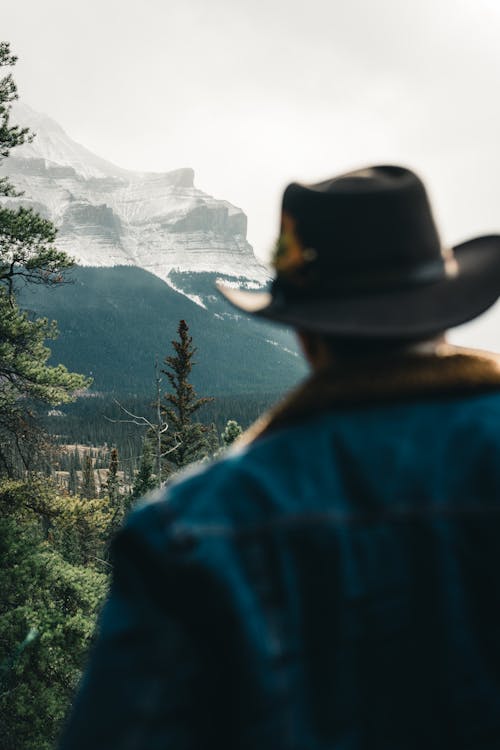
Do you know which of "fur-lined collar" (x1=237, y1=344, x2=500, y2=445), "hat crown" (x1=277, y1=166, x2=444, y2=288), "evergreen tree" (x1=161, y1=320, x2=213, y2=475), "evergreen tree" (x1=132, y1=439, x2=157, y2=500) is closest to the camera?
"fur-lined collar" (x1=237, y1=344, x2=500, y2=445)

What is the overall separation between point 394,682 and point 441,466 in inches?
17.6

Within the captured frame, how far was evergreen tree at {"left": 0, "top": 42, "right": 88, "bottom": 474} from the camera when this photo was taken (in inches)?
520

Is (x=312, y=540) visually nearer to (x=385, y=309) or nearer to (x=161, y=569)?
(x=161, y=569)

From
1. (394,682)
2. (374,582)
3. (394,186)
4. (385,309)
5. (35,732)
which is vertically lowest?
(35,732)

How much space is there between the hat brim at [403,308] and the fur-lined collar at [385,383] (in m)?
0.07

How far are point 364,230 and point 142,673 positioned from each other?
1.06 metres

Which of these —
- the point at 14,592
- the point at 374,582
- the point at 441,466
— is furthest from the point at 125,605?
the point at 14,592

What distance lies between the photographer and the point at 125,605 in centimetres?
131

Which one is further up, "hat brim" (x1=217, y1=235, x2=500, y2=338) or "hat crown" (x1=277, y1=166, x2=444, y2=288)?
"hat crown" (x1=277, y1=166, x2=444, y2=288)

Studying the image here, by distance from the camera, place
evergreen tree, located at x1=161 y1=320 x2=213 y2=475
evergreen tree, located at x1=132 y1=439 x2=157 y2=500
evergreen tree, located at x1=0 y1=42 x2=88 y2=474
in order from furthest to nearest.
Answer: evergreen tree, located at x1=132 y1=439 x2=157 y2=500, evergreen tree, located at x1=161 y1=320 x2=213 y2=475, evergreen tree, located at x1=0 y1=42 x2=88 y2=474

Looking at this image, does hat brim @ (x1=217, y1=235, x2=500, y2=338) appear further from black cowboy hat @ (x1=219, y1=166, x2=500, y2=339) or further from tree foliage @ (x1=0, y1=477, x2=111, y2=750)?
tree foliage @ (x1=0, y1=477, x2=111, y2=750)

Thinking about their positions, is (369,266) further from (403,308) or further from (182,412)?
(182,412)

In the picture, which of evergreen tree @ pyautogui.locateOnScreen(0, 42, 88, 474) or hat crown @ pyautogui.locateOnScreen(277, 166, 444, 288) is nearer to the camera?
hat crown @ pyautogui.locateOnScreen(277, 166, 444, 288)

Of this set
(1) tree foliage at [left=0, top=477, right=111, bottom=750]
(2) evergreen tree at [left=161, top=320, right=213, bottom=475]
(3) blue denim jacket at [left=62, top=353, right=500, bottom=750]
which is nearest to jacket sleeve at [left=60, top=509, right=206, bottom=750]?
(3) blue denim jacket at [left=62, top=353, right=500, bottom=750]
